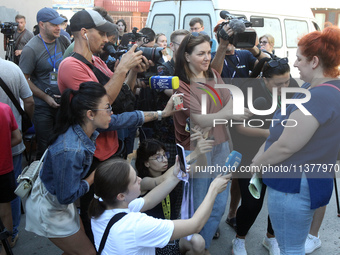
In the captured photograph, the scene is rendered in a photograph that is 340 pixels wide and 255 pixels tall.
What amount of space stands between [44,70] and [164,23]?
3721mm

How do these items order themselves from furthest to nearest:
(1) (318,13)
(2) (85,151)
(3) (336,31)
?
1. (1) (318,13)
2. (2) (85,151)
3. (3) (336,31)

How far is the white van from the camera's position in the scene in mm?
6660

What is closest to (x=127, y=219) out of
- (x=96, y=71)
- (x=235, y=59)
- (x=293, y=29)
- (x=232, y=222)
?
(x=96, y=71)

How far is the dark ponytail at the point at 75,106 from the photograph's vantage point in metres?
2.23

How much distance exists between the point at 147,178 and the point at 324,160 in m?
1.27

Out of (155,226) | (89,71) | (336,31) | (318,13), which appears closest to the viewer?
(155,226)

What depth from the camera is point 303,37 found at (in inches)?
84.3

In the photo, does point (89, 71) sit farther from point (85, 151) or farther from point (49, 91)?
point (49, 91)

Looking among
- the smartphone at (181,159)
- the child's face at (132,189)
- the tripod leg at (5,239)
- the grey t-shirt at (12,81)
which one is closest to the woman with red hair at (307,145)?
the smartphone at (181,159)

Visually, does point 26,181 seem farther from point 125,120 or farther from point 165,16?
point 165,16

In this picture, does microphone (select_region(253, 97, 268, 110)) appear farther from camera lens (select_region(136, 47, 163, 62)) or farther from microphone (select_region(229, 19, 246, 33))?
camera lens (select_region(136, 47, 163, 62))

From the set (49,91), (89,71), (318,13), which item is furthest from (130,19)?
(89,71)

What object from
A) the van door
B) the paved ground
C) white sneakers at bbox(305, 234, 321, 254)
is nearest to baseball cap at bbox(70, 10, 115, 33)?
the paved ground

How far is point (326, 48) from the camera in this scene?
6.68ft
